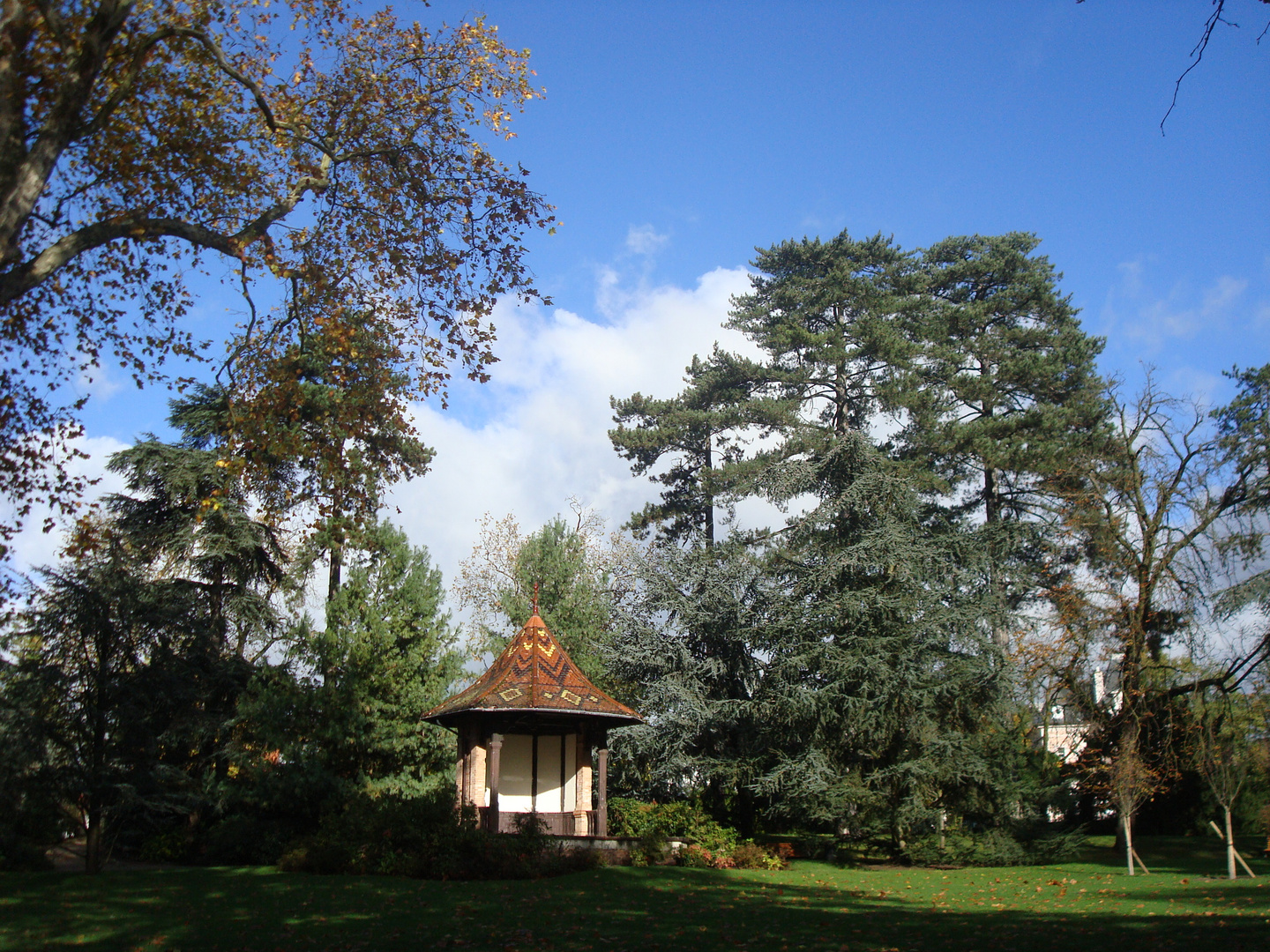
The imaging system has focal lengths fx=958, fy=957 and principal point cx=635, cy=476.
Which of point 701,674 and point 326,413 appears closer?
point 326,413

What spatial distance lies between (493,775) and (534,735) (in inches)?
108

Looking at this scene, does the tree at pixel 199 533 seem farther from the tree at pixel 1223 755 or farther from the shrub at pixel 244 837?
the tree at pixel 1223 755

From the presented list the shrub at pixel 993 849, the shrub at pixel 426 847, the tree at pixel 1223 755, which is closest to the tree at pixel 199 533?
the shrub at pixel 426 847

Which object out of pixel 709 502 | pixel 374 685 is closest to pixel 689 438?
pixel 709 502

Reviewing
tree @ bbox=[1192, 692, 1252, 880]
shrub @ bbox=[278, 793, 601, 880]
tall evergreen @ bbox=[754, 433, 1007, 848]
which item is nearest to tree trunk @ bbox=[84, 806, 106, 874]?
shrub @ bbox=[278, 793, 601, 880]

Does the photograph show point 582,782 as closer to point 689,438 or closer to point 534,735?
point 534,735

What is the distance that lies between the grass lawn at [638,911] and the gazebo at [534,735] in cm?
322

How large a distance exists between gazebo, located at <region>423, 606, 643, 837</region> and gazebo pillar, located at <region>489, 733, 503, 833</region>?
0.02 meters

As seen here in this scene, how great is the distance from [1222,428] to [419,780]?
22.8 meters

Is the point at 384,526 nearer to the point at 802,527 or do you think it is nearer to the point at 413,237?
the point at 802,527

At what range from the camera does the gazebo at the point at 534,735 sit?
1992 cm

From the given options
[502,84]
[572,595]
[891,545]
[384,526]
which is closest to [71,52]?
[502,84]

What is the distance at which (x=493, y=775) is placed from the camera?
→ 1952 cm

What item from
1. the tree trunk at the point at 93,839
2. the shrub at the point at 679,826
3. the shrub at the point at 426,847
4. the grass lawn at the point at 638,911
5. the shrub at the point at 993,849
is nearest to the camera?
the grass lawn at the point at 638,911
